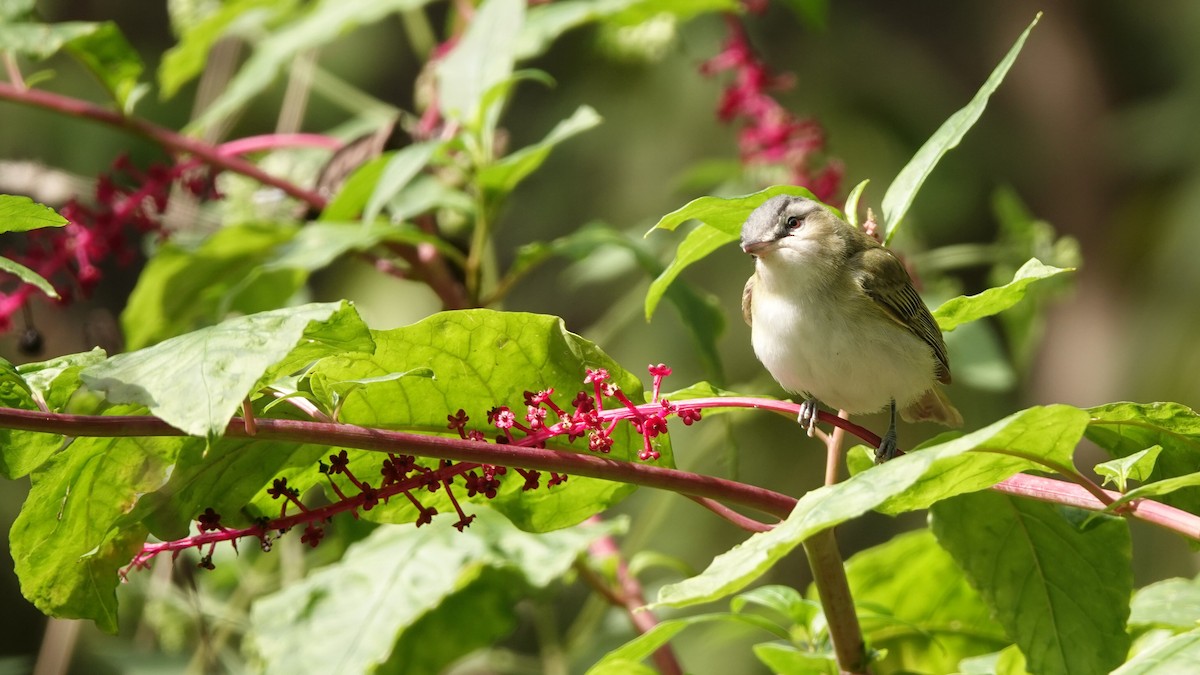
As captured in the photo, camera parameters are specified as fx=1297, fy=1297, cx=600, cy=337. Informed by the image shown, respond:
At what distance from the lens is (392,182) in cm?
182

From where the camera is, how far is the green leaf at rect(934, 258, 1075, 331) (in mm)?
1176

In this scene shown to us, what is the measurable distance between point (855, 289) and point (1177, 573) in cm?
252

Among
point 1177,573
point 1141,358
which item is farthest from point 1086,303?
point 1177,573

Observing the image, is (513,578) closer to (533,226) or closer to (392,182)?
(392,182)

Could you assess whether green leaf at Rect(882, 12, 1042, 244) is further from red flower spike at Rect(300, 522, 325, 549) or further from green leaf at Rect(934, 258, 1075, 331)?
red flower spike at Rect(300, 522, 325, 549)

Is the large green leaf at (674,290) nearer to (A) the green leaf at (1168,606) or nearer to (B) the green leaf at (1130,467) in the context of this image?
(A) the green leaf at (1168,606)

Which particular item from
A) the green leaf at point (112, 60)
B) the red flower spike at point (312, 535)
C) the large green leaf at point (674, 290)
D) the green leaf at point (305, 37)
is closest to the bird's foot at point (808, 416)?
the large green leaf at point (674, 290)

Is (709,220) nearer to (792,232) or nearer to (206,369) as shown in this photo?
(206,369)

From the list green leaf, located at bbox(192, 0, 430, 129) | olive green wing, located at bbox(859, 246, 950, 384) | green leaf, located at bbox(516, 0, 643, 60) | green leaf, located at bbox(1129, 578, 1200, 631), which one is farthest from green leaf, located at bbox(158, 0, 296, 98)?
green leaf, located at bbox(1129, 578, 1200, 631)

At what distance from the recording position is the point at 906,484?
0.94m

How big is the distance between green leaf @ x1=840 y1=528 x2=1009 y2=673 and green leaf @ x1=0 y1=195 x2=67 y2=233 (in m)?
1.11

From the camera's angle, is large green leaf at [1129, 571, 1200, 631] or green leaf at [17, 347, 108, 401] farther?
large green leaf at [1129, 571, 1200, 631]

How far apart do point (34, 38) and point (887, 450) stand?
136 centimetres

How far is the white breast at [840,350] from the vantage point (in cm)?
194
